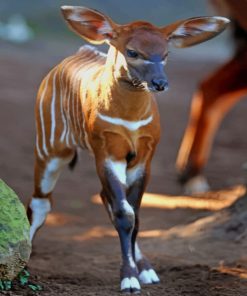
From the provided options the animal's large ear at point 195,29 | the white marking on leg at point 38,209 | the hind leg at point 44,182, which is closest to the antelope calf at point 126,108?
the animal's large ear at point 195,29

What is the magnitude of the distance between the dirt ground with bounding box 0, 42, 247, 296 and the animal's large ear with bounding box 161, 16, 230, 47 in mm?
1117

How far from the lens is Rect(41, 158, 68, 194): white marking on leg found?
5.63 m

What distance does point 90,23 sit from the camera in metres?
5.05

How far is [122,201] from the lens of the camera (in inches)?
196

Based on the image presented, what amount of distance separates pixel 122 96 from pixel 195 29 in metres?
0.61

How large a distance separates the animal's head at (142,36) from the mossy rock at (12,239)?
94 centimetres

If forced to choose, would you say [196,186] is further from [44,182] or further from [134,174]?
[134,174]

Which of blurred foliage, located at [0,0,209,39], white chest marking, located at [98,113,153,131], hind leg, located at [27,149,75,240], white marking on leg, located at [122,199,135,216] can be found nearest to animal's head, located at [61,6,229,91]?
white chest marking, located at [98,113,153,131]

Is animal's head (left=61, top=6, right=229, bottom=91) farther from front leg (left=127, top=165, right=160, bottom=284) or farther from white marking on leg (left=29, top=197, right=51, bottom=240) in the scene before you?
white marking on leg (left=29, top=197, right=51, bottom=240)

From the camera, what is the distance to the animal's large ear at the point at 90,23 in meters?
5.01

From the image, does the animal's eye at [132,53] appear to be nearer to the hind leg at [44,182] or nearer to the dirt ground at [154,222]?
the hind leg at [44,182]

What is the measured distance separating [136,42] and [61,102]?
0.94 metres

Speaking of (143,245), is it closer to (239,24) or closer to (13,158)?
(239,24)

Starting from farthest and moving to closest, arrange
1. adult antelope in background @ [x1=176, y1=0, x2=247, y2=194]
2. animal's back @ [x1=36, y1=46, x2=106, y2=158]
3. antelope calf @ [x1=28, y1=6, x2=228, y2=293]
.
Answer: adult antelope in background @ [x1=176, y1=0, x2=247, y2=194], animal's back @ [x1=36, y1=46, x2=106, y2=158], antelope calf @ [x1=28, y1=6, x2=228, y2=293]
